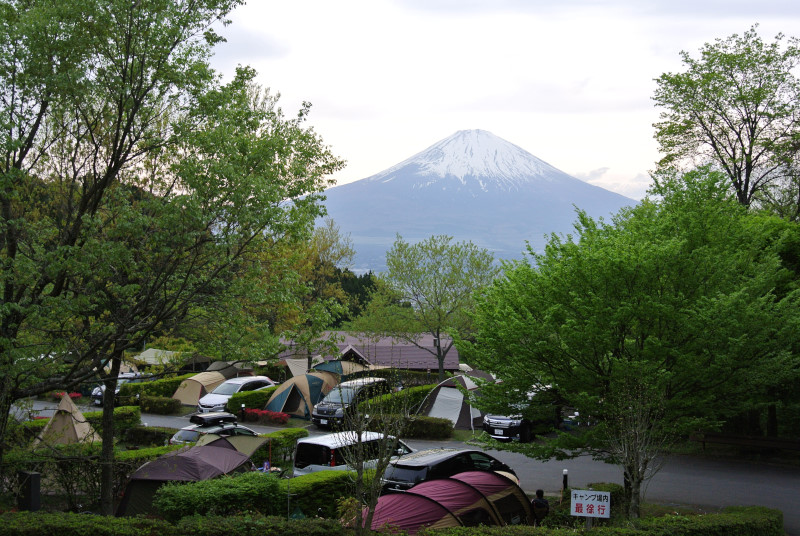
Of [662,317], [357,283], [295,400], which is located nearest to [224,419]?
[295,400]

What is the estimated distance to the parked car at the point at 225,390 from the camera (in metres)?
27.7

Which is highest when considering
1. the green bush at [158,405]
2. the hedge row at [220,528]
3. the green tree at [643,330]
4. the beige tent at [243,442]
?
the green tree at [643,330]

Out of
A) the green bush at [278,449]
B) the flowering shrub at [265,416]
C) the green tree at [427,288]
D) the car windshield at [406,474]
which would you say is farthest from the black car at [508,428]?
the green tree at [427,288]

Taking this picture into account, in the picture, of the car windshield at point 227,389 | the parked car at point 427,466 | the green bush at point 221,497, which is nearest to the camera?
the green bush at point 221,497

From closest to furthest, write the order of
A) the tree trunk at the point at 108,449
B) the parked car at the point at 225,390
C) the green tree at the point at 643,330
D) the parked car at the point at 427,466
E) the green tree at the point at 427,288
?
the tree trunk at the point at 108,449, the green tree at the point at 643,330, the parked car at the point at 427,466, the parked car at the point at 225,390, the green tree at the point at 427,288

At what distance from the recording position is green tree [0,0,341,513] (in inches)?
328

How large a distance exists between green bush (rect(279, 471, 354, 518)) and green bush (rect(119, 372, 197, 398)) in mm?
19296

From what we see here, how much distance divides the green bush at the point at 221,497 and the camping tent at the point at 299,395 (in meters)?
15.7

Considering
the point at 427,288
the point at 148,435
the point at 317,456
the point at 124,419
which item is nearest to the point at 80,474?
the point at 317,456

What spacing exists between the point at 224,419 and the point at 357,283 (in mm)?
37958

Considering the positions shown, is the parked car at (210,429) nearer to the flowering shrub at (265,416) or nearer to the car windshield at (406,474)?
the flowering shrub at (265,416)

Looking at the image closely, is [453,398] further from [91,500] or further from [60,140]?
[60,140]

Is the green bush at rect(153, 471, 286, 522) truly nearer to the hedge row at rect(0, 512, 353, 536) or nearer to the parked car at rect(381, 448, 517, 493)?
the hedge row at rect(0, 512, 353, 536)

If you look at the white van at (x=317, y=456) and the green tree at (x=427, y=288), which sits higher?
the green tree at (x=427, y=288)
